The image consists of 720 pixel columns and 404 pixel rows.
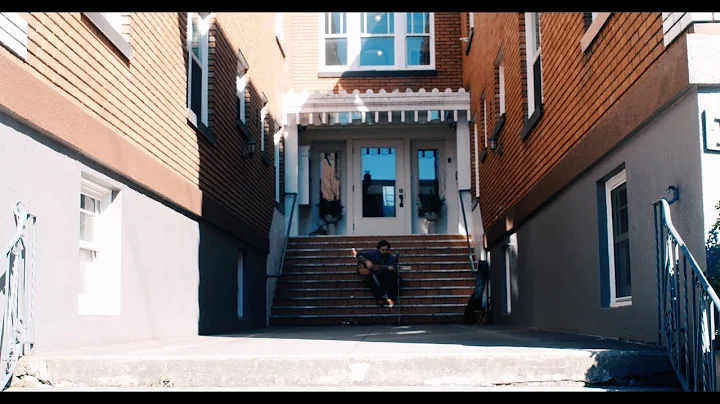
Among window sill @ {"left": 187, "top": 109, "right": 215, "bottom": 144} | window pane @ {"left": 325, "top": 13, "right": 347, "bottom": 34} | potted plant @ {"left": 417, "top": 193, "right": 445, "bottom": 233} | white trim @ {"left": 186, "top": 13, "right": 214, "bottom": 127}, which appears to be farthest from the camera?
window pane @ {"left": 325, "top": 13, "right": 347, "bottom": 34}

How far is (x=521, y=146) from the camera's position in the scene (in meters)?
11.3

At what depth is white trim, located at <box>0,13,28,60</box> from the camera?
540 cm

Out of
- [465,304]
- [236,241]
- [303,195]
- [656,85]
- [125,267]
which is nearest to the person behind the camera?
[656,85]

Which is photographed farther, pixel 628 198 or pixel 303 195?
pixel 303 195

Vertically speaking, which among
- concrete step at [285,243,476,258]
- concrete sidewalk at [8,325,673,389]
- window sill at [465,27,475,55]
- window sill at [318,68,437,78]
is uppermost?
window sill at [465,27,475,55]

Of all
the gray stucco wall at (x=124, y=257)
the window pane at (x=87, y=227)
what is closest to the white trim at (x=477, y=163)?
the gray stucco wall at (x=124, y=257)

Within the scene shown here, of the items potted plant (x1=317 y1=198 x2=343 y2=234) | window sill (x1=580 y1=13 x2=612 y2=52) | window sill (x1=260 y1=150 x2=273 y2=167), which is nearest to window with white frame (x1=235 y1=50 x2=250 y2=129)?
window sill (x1=260 y1=150 x2=273 y2=167)

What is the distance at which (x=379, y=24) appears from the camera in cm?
2009

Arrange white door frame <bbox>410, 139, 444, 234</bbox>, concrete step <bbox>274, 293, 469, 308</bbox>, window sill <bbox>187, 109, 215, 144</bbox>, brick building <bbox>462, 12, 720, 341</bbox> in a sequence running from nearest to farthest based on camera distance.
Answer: brick building <bbox>462, 12, 720, 341</bbox> < window sill <bbox>187, 109, 215, 144</bbox> < concrete step <bbox>274, 293, 469, 308</bbox> < white door frame <bbox>410, 139, 444, 234</bbox>

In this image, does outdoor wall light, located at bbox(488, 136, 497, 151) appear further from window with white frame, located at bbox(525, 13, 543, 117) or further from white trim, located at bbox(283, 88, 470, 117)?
white trim, located at bbox(283, 88, 470, 117)

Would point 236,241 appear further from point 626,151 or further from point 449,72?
point 449,72

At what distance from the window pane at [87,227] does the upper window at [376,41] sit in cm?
1259

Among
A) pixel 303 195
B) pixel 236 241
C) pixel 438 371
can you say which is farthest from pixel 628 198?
pixel 303 195

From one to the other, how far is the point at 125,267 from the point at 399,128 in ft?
42.4
